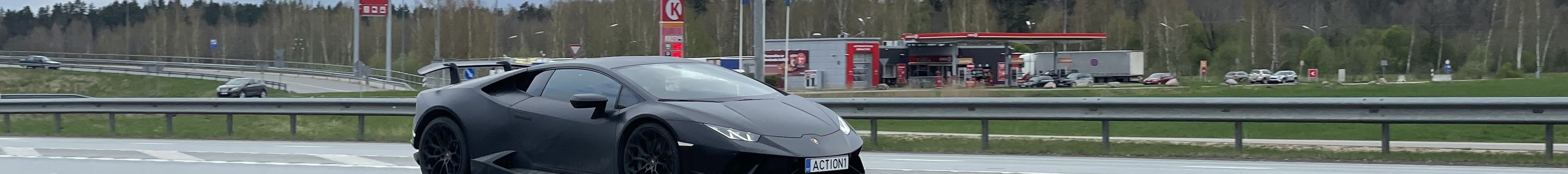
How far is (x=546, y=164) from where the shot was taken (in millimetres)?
7465

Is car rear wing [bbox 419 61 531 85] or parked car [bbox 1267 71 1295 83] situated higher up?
car rear wing [bbox 419 61 531 85]

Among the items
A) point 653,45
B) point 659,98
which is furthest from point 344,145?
point 653,45

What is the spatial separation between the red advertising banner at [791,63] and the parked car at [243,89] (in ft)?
53.2

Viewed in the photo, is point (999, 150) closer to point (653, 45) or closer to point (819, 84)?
point (819, 84)

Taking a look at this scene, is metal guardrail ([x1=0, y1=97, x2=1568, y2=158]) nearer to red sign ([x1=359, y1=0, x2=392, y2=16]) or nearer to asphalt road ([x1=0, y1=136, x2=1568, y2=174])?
asphalt road ([x1=0, y1=136, x2=1568, y2=174])

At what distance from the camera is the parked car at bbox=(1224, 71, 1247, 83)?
60.3 metres

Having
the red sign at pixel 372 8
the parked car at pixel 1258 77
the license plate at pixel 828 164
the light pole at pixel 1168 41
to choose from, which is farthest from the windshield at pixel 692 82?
the light pole at pixel 1168 41

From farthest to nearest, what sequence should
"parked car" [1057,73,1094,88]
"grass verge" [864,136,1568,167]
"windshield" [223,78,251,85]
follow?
"parked car" [1057,73,1094,88], "windshield" [223,78,251,85], "grass verge" [864,136,1568,167]

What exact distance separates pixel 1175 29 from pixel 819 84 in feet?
137

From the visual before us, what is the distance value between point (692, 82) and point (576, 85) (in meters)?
0.62

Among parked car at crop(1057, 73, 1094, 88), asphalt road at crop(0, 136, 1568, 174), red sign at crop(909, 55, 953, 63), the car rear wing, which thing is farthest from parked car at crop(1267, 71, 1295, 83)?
the car rear wing

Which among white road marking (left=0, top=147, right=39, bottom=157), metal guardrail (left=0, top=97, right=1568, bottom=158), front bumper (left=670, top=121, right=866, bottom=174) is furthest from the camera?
white road marking (left=0, top=147, right=39, bottom=157)

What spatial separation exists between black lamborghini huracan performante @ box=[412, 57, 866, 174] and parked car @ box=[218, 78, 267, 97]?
38.0 meters

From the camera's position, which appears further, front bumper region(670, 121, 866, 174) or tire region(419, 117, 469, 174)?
tire region(419, 117, 469, 174)
